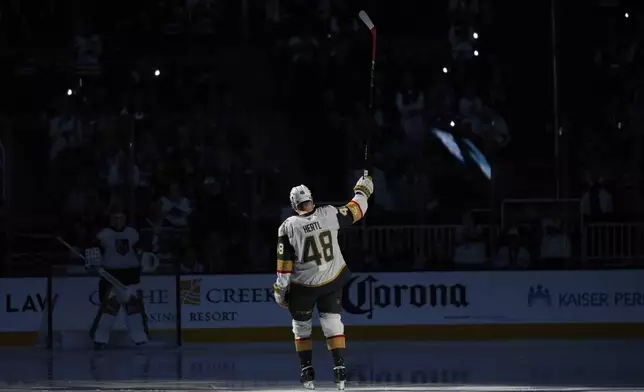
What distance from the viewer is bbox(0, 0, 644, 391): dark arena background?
14.6 meters

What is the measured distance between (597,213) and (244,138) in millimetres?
4721

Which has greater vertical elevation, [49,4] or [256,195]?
[49,4]

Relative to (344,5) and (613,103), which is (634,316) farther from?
(344,5)

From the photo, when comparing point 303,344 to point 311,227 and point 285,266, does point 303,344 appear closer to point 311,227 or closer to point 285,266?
point 285,266

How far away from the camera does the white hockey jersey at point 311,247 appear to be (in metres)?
9.73

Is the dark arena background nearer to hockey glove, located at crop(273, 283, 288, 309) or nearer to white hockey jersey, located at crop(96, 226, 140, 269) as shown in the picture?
white hockey jersey, located at crop(96, 226, 140, 269)

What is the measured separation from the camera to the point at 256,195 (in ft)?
50.8

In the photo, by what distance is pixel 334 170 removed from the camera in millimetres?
16125

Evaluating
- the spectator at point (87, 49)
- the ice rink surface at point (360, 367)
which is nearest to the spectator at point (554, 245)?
the ice rink surface at point (360, 367)

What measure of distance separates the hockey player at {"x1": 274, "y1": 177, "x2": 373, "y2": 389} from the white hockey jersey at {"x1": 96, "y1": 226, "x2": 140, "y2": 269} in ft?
16.1

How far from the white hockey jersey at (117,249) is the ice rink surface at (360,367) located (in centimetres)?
106

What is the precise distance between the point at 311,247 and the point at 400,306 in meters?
5.14

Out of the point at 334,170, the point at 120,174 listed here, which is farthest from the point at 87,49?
the point at 334,170

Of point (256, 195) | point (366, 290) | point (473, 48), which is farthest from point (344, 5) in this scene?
point (366, 290)
